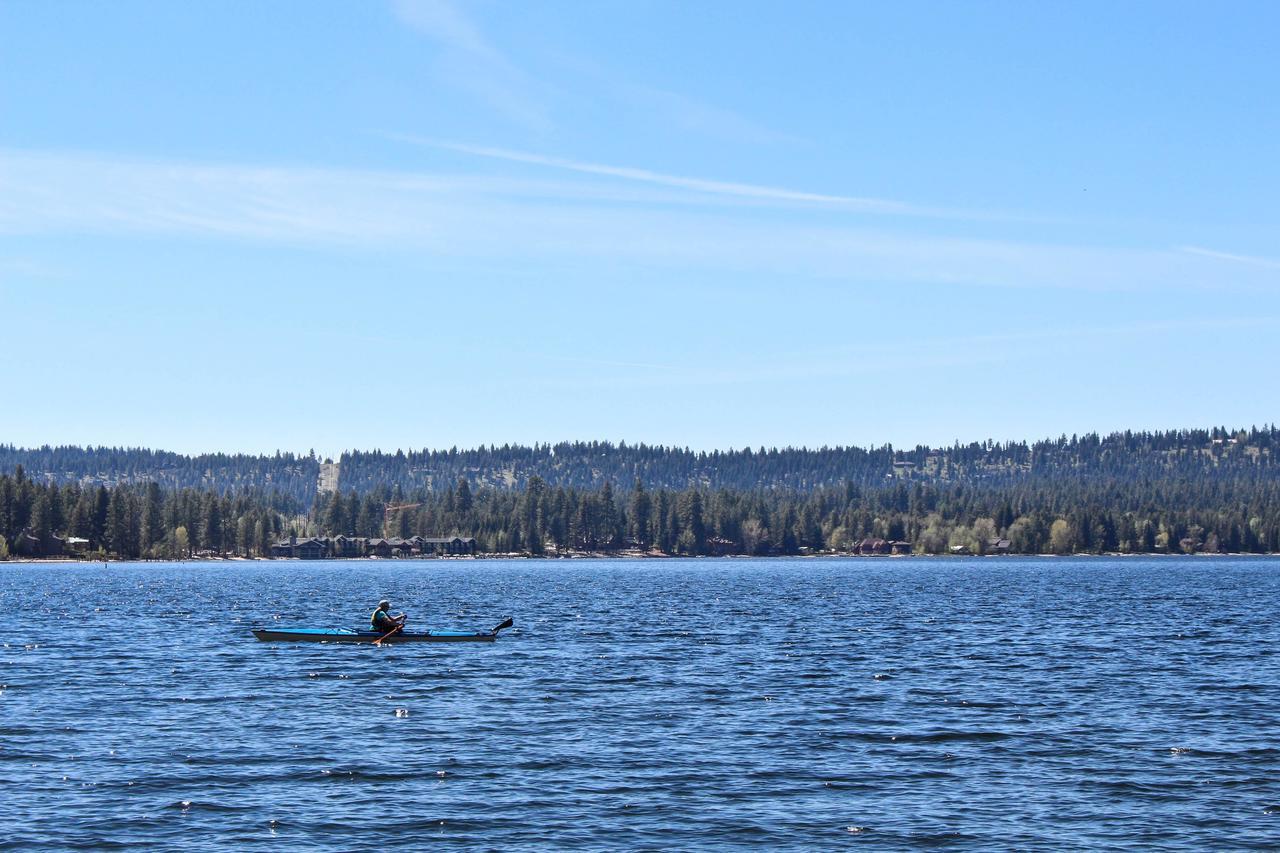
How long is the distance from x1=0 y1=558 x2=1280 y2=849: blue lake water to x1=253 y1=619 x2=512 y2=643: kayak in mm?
1559

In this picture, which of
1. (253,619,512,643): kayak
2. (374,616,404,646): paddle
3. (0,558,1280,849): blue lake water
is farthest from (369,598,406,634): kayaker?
(0,558,1280,849): blue lake water

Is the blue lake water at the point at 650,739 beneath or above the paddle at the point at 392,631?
beneath

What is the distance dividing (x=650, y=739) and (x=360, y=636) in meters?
36.9

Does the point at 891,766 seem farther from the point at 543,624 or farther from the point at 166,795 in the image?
the point at 543,624

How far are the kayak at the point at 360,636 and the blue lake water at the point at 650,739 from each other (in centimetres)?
156

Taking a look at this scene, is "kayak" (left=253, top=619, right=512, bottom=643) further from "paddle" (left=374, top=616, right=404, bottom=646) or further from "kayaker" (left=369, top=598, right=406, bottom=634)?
"kayaker" (left=369, top=598, right=406, bottom=634)

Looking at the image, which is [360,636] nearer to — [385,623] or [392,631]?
[385,623]

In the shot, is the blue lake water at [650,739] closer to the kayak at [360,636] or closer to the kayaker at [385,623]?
the kayak at [360,636]

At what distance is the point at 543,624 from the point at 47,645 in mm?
30457

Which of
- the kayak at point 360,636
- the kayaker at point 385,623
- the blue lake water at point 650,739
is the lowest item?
the blue lake water at point 650,739

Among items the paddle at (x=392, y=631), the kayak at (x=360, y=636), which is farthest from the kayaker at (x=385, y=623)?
the kayak at (x=360, y=636)

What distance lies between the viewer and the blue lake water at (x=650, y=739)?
31531 mm

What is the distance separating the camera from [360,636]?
7625cm

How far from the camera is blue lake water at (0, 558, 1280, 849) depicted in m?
31.5
